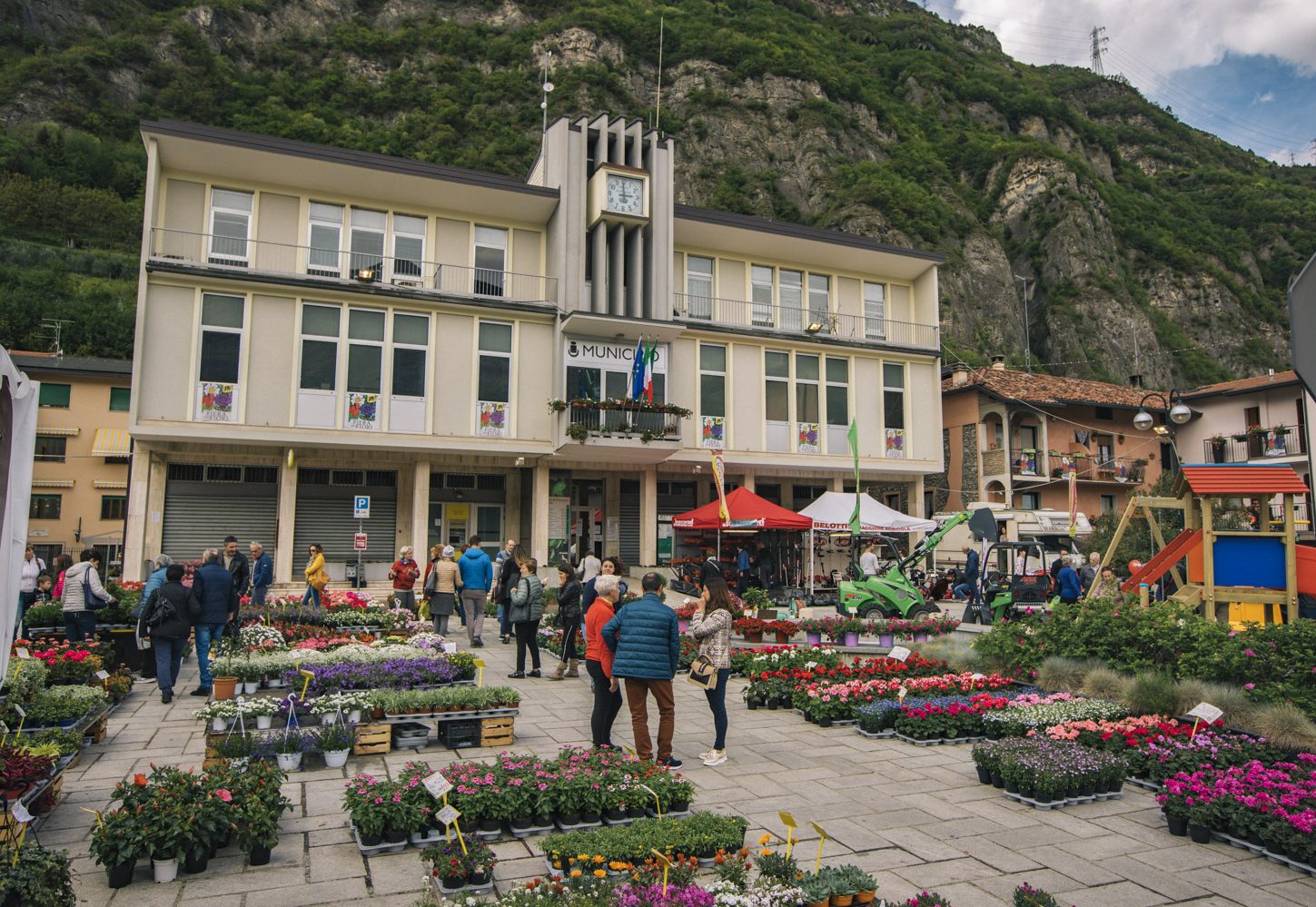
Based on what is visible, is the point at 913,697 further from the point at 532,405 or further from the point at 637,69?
the point at 637,69

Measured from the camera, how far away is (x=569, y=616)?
42.9ft

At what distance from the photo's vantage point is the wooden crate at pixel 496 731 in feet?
30.3

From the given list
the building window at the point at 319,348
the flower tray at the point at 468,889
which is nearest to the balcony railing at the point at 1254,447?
the building window at the point at 319,348

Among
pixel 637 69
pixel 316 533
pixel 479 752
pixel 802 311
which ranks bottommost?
pixel 479 752

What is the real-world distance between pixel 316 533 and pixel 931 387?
22.5 meters

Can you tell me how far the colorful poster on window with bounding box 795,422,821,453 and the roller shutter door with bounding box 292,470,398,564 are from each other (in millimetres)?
13833

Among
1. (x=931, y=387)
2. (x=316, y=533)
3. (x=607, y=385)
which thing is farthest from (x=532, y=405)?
(x=931, y=387)

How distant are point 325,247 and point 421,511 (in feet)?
27.7

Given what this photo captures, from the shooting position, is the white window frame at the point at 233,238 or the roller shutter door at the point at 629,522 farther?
the roller shutter door at the point at 629,522

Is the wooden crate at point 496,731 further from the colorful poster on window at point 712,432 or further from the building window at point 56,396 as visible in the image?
the building window at point 56,396

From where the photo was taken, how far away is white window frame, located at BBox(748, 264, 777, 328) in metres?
32.2

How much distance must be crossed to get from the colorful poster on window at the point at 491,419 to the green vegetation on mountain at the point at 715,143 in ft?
131

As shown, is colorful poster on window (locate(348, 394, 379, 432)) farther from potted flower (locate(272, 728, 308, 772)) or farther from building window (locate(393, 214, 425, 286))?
potted flower (locate(272, 728, 308, 772))

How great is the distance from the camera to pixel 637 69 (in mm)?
90625
